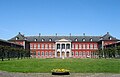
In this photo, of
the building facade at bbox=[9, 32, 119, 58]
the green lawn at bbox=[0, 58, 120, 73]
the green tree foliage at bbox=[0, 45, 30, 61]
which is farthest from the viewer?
the building facade at bbox=[9, 32, 119, 58]

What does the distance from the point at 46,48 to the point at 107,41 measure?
22.5 metres

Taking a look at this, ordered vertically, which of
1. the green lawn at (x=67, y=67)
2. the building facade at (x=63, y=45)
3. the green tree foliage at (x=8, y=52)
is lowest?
the green lawn at (x=67, y=67)

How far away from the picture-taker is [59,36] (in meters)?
98.1

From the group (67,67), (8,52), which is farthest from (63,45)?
(67,67)

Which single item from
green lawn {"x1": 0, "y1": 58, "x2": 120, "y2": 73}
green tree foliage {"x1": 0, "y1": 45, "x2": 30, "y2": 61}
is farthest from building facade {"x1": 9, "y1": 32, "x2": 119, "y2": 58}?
green lawn {"x1": 0, "y1": 58, "x2": 120, "y2": 73}

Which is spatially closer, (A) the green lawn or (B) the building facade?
(A) the green lawn

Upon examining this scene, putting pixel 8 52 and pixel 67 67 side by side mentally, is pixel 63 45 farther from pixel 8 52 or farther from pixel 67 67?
pixel 67 67

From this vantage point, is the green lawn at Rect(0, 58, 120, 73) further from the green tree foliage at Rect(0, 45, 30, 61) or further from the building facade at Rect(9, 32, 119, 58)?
the building facade at Rect(9, 32, 119, 58)

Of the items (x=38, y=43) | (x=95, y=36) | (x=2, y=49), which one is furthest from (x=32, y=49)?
(x=2, y=49)

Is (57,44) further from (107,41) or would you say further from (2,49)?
(2,49)

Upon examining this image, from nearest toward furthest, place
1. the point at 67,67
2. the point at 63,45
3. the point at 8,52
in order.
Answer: the point at 67,67
the point at 8,52
the point at 63,45

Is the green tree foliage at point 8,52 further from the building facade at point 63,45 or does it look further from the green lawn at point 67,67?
the building facade at point 63,45

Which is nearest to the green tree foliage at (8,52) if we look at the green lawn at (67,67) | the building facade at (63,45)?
the green lawn at (67,67)

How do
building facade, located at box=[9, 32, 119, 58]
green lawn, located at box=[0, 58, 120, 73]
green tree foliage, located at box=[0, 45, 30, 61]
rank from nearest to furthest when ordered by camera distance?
green lawn, located at box=[0, 58, 120, 73] < green tree foliage, located at box=[0, 45, 30, 61] < building facade, located at box=[9, 32, 119, 58]
